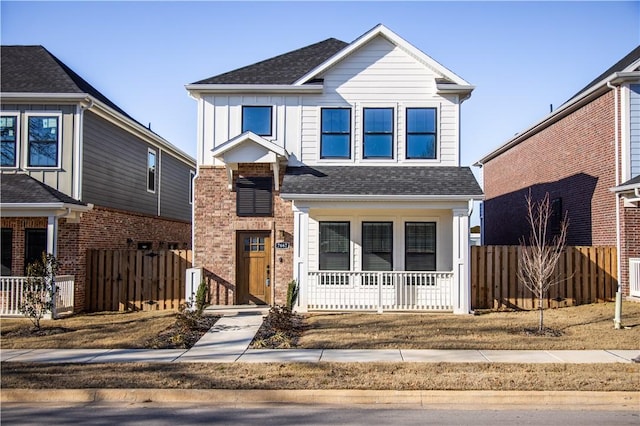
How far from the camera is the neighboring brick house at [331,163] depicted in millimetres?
17109

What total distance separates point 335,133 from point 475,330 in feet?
24.0

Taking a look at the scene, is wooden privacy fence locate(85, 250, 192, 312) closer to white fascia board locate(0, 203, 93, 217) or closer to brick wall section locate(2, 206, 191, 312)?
brick wall section locate(2, 206, 191, 312)

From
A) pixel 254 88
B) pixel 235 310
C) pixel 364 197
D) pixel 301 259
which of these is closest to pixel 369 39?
pixel 254 88

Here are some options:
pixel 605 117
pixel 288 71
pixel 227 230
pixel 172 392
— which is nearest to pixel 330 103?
pixel 288 71

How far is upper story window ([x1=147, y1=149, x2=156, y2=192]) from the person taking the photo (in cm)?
2297

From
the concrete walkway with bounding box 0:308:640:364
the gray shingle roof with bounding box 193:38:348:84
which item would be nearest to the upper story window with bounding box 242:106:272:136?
the gray shingle roof with bounding box 193:38:348:84

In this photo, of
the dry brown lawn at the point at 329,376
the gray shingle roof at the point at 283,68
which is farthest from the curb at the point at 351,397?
the gray shingle roof at the point at 283,68

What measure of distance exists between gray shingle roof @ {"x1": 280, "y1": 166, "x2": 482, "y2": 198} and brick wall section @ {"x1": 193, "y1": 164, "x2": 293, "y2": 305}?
1079 mm

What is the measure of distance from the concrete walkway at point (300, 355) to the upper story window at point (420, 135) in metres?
7.62

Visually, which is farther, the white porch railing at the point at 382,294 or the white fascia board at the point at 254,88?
the white fascia board at the point at 254,88

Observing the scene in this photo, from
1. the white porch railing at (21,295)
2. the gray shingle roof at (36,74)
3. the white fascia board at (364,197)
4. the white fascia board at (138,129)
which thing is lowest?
the white porch railing at (21,295)

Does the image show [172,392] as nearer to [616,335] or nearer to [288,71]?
[616,335]

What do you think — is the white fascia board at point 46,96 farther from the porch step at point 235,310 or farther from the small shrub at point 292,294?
the small shrub at point 292,294

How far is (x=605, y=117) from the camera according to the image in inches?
707
